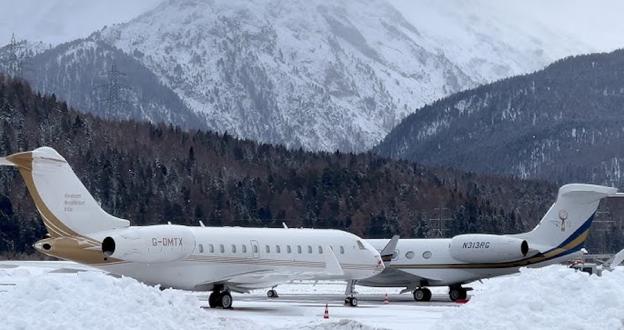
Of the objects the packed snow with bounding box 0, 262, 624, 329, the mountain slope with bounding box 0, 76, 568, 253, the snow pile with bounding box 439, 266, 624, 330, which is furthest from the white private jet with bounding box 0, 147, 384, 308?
the mountain slope with bounding box 0, 76, 568, 253

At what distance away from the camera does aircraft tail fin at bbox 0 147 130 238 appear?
1265 inches

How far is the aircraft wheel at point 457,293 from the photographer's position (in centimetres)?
4594

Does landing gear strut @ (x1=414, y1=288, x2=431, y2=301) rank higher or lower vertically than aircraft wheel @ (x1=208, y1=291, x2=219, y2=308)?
lower

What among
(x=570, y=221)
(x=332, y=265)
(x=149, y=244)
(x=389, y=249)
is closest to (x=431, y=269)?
(x=389, y=249)

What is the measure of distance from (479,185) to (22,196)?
92.9 m

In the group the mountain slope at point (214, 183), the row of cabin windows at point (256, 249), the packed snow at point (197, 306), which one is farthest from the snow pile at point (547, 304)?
the mountain slope at point (214, 183)

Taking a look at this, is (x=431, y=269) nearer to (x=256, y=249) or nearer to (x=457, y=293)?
(x=457, y=293)

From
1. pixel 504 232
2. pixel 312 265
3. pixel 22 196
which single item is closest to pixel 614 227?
pixel 504 232

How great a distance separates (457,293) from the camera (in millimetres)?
46188

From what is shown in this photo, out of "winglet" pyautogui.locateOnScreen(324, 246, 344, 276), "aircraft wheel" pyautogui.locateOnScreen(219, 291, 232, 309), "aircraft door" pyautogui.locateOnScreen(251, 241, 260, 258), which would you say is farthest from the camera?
"aircraft door" pyautogui.locateOnScreen(251, 241, 260, 258)

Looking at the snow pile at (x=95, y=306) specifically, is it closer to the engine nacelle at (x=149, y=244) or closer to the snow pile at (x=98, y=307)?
the snow pile at (x=98, y=307)

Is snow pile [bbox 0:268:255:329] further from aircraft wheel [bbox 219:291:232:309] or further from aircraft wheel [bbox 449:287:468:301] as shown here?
aircraft wheel [bbox 449:287:468:301]

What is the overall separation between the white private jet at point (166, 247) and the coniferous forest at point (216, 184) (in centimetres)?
5498

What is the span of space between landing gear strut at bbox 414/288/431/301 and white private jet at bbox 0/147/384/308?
7112 mm
